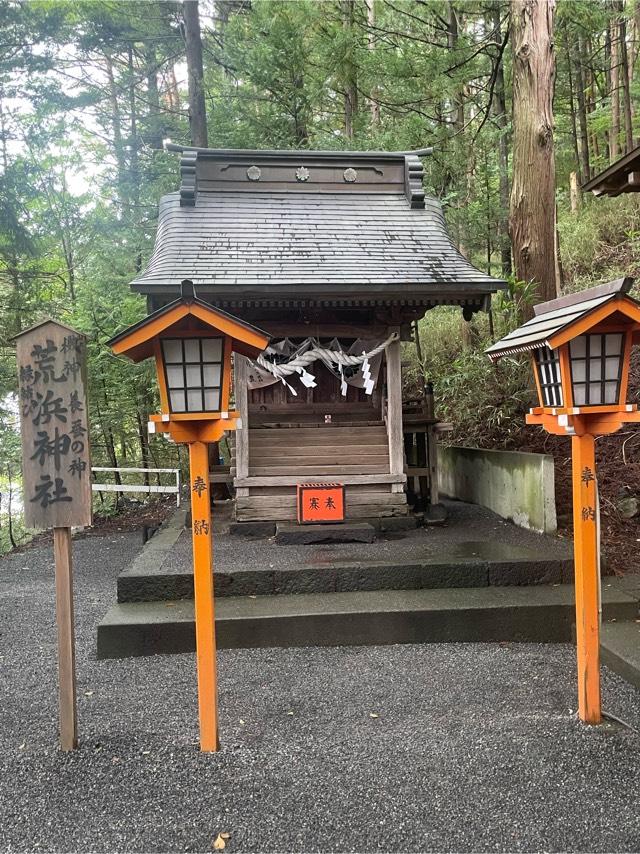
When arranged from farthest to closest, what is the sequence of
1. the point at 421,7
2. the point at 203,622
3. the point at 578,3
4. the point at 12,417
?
the point at 421,7
the point at 12,417
the point at 578,3
the point at 203,622

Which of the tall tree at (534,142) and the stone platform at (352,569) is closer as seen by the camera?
the stone platform at (352,569)

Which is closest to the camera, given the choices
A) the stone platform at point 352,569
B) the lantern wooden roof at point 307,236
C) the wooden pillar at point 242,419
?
the stone platform at point 352,569

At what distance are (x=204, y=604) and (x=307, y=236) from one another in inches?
209

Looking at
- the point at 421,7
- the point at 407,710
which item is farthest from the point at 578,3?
the point at 407,710

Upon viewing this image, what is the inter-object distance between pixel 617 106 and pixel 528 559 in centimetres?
1407

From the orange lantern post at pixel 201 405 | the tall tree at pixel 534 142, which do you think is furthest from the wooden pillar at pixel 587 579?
the tall tree at pixel 534 142

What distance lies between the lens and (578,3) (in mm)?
9555

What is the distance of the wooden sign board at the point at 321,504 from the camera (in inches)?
249

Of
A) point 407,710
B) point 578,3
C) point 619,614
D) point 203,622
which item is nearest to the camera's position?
point 203,622

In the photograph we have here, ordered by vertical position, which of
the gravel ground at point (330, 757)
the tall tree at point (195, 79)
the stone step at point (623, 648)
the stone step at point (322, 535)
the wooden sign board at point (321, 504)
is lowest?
the gravel ground at point (330, 757)

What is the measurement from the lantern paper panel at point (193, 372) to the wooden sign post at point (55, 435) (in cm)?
54

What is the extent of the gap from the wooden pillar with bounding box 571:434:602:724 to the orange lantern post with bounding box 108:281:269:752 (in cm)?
199

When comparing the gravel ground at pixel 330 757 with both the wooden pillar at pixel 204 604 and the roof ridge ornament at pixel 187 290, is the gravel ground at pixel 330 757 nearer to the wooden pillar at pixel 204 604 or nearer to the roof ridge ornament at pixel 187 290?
the wooden pillar at pixel 204 604

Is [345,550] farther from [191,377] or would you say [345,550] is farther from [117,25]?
[117,25]
